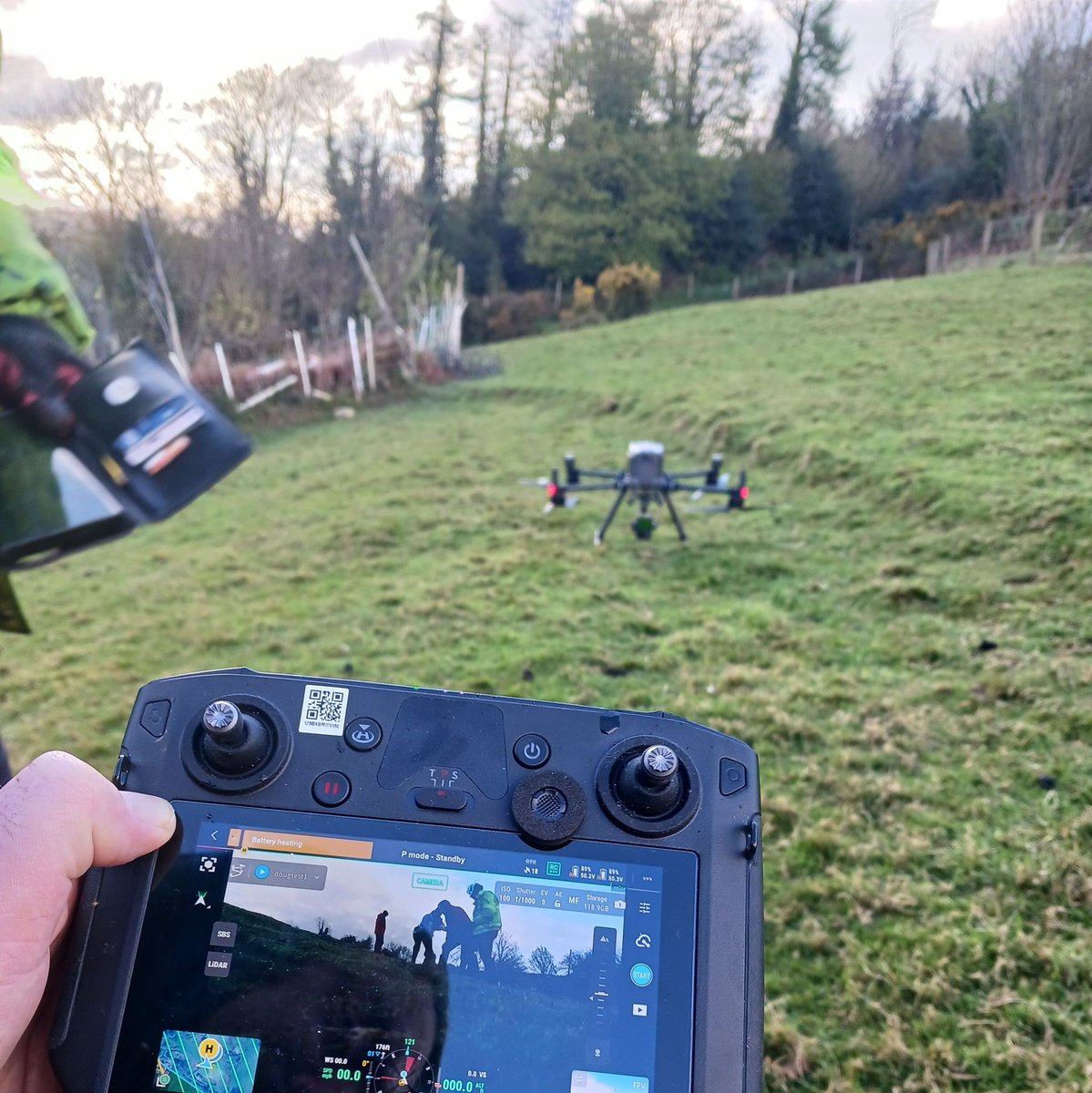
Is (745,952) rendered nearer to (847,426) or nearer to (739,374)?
(847,426)

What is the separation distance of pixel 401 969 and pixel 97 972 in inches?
12.1

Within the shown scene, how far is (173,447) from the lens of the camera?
61.6 inches

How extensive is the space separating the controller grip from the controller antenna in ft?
0.38

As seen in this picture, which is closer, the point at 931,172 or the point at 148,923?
the point at 148,923

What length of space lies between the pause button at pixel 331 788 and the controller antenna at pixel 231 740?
0.22 ft

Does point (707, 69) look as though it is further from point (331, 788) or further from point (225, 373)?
point (331, 788)

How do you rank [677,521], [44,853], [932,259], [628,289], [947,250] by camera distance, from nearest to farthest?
[44,853] < [947,250] < [932,259] < [677,521] < [628,289]

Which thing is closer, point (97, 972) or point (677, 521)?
point (97, 972)

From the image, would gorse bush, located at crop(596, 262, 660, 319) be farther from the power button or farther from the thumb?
the thumb

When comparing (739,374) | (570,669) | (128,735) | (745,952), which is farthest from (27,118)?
(739,374)

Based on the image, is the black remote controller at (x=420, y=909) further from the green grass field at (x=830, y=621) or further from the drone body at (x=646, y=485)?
the drone body at (x=646, y=485)

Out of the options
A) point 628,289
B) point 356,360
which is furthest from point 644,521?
point 628,289

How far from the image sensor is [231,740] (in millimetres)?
891

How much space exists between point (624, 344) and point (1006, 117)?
25.0 ft
